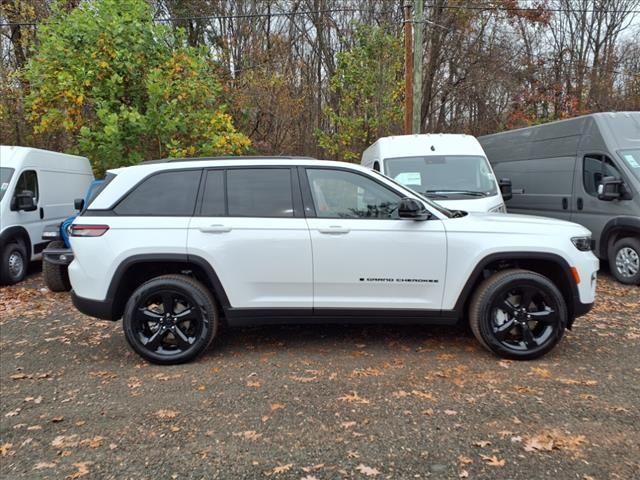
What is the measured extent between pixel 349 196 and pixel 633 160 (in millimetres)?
5411

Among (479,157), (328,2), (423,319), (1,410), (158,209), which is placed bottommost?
(1,410)

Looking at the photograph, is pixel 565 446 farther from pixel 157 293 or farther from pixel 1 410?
Answer: pixel 1 410

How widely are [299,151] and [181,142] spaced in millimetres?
9833

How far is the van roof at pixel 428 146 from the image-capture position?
836 cm

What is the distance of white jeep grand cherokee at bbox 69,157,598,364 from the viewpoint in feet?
14.7

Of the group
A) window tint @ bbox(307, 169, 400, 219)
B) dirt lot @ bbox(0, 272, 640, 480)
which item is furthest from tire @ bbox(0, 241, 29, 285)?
window tint @ bbox(307, 169, 400, 219)

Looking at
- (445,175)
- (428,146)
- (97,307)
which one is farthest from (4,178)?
(445,175)

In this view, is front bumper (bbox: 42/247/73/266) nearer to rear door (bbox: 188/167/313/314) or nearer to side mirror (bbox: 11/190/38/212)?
side mirror (bbox: 11/190/38/212)

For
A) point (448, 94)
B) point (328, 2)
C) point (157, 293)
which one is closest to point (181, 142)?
point (157, 293)

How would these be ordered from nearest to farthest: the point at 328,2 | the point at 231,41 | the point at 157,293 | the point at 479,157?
the point at 157,293 → the point at 479,157 → the point at 231,41 → the point at 328,2

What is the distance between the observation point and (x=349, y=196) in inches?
184

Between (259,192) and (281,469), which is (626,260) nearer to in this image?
(259,192)

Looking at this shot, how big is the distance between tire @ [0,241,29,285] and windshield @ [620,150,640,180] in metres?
9.76

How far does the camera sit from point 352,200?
15.2 feet
